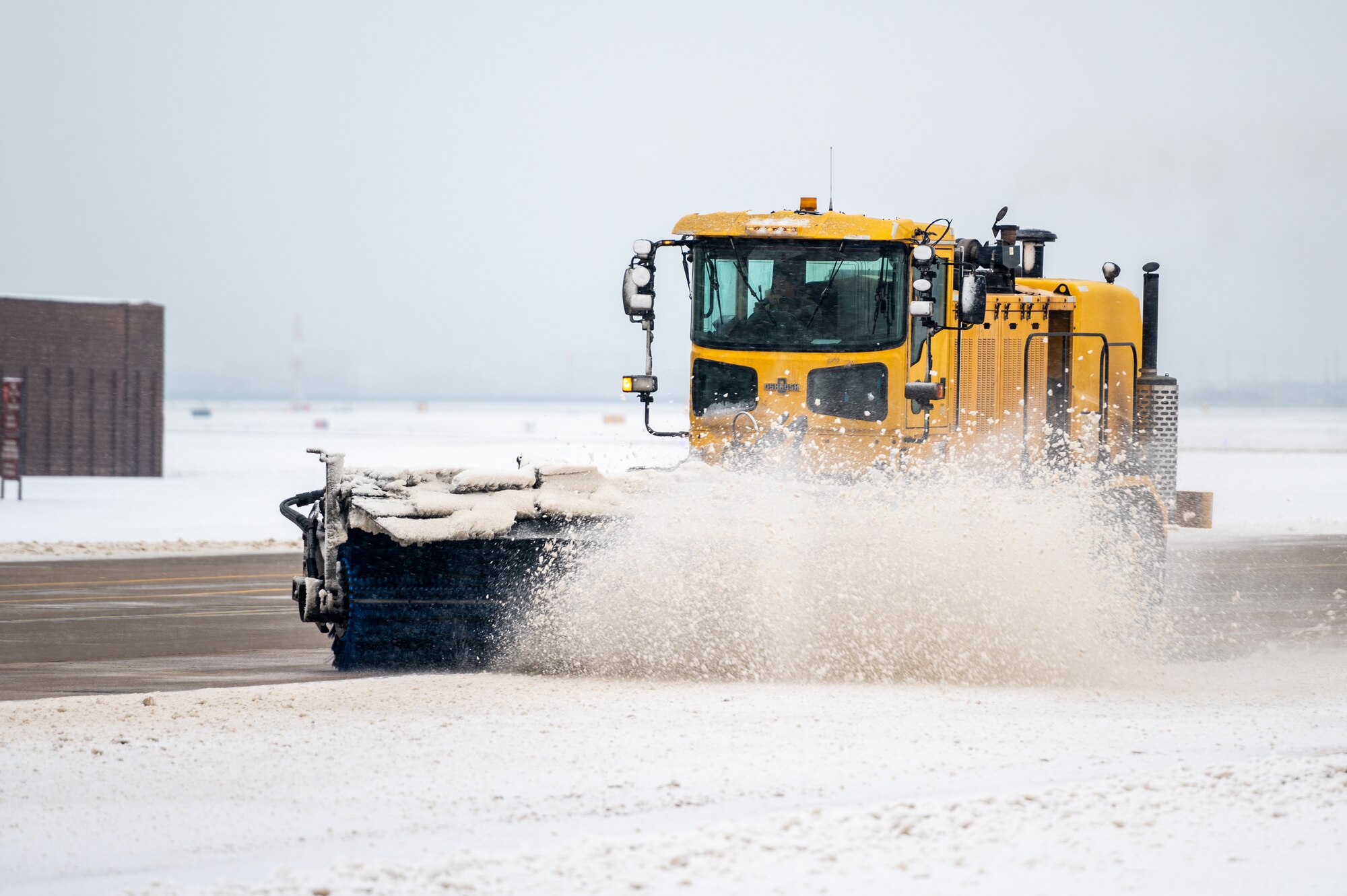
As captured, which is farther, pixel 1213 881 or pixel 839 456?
pixel 839 456

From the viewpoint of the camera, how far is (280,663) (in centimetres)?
1146

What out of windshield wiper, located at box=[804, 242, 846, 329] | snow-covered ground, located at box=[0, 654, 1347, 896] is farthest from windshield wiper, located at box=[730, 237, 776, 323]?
snow-covered ground, located at box=[0, 654, 1347, 896]

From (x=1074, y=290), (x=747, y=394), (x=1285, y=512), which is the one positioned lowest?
(x=1285, y=512)

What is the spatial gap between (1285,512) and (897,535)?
2576 centimetres

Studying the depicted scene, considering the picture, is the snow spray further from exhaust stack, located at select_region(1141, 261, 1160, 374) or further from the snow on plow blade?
exhaust stack, located at select_region(1141, 261, 1160, 374)

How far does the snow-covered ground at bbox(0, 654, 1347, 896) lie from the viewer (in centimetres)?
554

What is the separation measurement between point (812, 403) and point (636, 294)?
Answer: 4.84 ft

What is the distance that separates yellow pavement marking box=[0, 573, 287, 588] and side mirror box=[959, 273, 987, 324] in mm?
10593

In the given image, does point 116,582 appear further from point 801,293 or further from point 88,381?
point 88,381

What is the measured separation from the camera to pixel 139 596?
16.3m

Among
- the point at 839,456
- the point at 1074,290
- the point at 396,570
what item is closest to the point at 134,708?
the point at 396,570

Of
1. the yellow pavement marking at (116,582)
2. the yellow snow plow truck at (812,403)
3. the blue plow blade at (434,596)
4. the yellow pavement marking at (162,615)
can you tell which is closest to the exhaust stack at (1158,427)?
the yellow snow plow truck at (812,403)

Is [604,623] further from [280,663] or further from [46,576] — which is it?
[46,576]

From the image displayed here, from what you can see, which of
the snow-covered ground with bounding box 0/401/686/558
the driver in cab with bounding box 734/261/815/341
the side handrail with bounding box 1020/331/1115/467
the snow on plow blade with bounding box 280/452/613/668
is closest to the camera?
the snow on plow blade with bounding box 280/452/613/668
